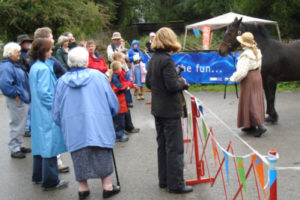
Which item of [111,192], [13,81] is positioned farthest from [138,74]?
[111,192]

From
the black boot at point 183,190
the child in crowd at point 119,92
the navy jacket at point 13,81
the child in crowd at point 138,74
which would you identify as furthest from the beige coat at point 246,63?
the child in crowd at point 138,74

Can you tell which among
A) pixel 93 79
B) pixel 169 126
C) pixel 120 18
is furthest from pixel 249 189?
pixel 120 18

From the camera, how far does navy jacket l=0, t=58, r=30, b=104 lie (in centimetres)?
572

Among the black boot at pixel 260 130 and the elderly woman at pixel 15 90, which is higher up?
the elderly woman at pixel 15 90

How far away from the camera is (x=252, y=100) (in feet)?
20.6

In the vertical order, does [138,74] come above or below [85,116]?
below

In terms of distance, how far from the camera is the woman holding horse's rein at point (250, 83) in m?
6.25

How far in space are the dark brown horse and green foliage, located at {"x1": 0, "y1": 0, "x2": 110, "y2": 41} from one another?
1041 cm

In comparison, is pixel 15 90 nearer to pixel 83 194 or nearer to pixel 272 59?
pixel 83 194

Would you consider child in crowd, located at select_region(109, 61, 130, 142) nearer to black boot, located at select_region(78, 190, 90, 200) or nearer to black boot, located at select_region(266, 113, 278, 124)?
black boot, located at select_region(78, 190, 90, 200)

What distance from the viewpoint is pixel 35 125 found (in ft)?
14.6

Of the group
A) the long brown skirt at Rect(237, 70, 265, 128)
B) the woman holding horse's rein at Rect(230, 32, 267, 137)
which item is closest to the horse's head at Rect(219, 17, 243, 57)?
the woman holding horse's rein at Rect(230, 32, 267, 137)

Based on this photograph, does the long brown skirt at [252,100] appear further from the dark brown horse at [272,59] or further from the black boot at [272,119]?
the black boot at [272,119]

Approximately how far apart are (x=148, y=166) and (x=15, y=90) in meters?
2.52
